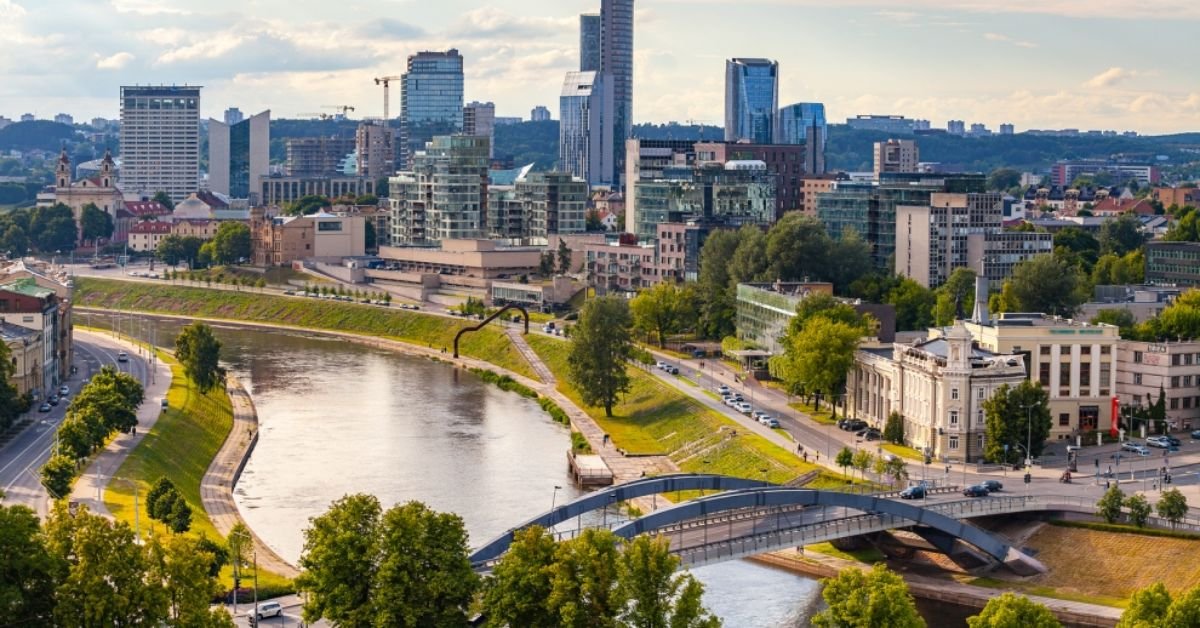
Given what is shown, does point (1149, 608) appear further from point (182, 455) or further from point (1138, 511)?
point (182, 455)

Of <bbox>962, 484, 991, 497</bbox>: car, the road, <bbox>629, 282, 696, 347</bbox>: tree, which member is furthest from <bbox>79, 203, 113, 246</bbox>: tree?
<bbox>962, 484, 991, 497</bbox>: car

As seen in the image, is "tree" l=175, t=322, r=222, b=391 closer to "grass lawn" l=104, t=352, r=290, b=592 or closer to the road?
"grass lawn" l=104, t=352, r=290, b=592

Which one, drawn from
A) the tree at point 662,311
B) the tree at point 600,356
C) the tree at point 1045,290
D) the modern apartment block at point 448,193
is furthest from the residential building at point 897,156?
the tree at point 600,356

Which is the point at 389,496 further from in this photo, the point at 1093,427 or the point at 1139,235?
the point at 1139,235

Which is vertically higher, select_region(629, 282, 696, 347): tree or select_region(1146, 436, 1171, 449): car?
select_region(629, 282, 696, 347): tree

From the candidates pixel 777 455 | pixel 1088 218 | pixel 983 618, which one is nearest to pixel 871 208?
pixel 1088 218

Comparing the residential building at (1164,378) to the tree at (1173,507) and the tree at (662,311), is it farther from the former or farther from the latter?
the tree at (662,311)
